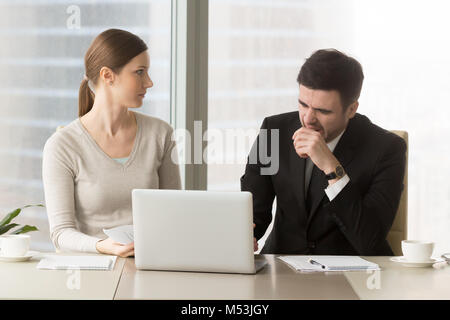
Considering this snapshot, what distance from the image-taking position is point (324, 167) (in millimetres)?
1916

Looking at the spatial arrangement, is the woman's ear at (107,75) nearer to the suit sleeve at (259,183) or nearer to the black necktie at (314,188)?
the suit sleeve at (259,183)

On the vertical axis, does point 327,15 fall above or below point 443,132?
above

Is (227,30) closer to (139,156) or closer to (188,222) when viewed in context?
(139,156)

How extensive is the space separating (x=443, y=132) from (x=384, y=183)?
1371 millimetres

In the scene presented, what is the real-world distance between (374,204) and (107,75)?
1.06 meters

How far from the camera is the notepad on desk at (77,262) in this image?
1551mm

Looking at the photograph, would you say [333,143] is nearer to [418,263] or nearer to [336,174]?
[336,174]

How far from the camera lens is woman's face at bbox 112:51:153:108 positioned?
84.9 inches

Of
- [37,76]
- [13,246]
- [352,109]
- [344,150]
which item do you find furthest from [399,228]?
[37,76]

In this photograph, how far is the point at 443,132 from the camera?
3186 mm

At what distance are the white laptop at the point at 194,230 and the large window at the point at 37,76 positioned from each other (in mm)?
1509

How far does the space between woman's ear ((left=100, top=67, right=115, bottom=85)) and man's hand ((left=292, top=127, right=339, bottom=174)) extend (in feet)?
2.32
